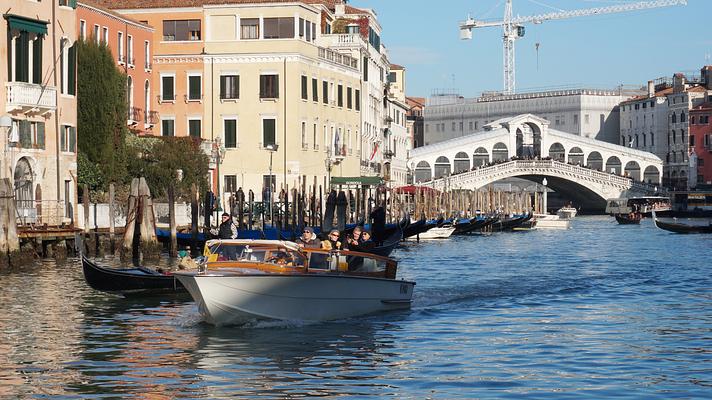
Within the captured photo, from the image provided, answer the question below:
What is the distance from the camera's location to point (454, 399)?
14484mm

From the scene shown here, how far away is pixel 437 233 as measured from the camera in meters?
56.3

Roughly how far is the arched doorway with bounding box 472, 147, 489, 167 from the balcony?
7500cm

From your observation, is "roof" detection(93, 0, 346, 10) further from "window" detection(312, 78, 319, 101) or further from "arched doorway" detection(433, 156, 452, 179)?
"arched doorway" detection(433, 156, 452, 179)

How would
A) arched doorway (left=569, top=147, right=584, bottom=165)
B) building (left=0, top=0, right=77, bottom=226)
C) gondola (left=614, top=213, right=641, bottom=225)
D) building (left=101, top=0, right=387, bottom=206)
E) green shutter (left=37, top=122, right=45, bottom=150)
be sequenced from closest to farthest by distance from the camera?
building (left=0, top=0, right=77, bottom=226) → green shutter (left=37, top=122, right=45, bottom=150) → building (left=101, top=0, right=387, bottom=206) → gondola (left=614, top=213, right=641, bottom=225) → arched doorway (left=569, top=147, right=584, bottom=165)

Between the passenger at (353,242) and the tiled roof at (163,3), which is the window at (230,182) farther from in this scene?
the passenger at (353,242)

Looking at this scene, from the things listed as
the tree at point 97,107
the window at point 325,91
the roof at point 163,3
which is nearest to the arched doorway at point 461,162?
the window at point 325,91

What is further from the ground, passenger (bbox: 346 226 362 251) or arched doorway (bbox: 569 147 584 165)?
arched doorway (bbox: 569 147 584 165)

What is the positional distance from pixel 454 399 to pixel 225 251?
617 centimetres

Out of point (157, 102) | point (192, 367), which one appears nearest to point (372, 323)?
point (192, 367)

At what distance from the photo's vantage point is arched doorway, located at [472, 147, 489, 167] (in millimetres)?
110100

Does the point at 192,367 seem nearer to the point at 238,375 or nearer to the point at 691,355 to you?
the point at 238,375

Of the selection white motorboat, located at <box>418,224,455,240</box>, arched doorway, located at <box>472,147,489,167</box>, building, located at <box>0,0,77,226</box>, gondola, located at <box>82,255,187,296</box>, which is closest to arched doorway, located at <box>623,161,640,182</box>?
arched doorway, located at <box>472,147,489,167</box>

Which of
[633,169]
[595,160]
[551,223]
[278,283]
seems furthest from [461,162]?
[278,283]

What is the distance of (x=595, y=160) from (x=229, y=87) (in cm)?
6046
